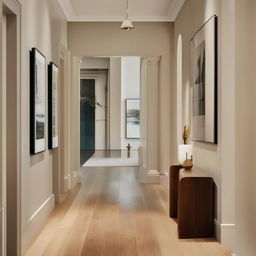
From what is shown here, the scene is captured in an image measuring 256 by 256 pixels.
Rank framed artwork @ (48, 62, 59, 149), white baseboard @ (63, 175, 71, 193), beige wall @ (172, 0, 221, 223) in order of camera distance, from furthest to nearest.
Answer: white baseboard @ (63, 175, 71, 193), framed artwork @ (48, 62, 59, 149), beige wall @ (172, 0, 221, 223)

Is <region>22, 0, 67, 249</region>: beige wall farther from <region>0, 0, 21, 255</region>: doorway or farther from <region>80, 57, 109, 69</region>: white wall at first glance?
<region>80, 57, 109, 69</region>: white wall

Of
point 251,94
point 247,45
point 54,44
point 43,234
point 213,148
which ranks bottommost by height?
point 43,234

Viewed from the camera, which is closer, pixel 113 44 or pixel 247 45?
pixel 247 45

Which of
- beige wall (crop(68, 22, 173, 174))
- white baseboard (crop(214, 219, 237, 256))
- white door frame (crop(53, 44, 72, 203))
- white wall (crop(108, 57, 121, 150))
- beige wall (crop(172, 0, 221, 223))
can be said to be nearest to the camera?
white baseboard (crop(214, 219, 237, 256))

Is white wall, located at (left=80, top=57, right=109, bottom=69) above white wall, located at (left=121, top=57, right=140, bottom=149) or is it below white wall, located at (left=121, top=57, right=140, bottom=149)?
above

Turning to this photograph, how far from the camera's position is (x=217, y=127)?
4.36m

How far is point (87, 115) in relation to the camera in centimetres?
1727

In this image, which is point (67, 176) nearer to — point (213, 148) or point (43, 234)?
point (43, 234)

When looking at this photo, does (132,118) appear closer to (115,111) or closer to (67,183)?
(115,111)

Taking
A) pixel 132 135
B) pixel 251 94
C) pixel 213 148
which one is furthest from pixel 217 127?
pixel 132 135

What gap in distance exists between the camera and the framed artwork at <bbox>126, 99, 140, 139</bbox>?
1695 centimetres

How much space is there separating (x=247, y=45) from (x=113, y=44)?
16.1ft

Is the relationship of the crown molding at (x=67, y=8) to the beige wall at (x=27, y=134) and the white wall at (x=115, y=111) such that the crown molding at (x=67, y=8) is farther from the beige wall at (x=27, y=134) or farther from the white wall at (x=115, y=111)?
the white wall at (x=115, y=111)

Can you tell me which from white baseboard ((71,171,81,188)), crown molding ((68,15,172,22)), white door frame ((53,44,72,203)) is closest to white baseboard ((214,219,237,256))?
white door frame ((53,44,72,203))
